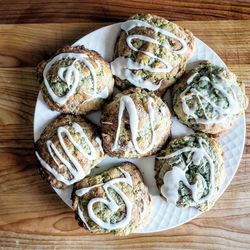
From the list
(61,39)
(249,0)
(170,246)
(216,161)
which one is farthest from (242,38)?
(170,246)

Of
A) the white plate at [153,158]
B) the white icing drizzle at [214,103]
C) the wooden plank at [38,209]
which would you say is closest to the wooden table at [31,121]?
the wooden plank at [38,209]

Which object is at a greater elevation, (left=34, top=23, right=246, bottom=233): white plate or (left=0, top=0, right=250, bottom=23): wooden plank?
(left=0, top=0, right=250, bottom=23): wooden plank

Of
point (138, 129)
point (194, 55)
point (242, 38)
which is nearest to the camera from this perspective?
point (138, 129)

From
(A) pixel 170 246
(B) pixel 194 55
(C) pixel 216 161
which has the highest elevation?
(B) pixel 194 55

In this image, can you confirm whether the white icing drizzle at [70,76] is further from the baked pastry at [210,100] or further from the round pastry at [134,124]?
the baked pastry at [210,100]

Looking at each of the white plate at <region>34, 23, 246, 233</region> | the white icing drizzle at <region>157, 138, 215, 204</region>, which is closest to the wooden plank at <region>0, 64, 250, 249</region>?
the white plate at <region>34, 23, 246, 233</region>

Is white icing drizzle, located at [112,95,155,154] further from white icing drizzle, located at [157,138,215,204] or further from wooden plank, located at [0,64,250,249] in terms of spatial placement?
wooden plank, located at [0,64,250,249]

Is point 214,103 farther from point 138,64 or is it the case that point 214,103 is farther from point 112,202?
point 112,202

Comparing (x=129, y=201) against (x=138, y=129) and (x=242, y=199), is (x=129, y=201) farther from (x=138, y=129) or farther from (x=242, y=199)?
(x=242, y=199)
